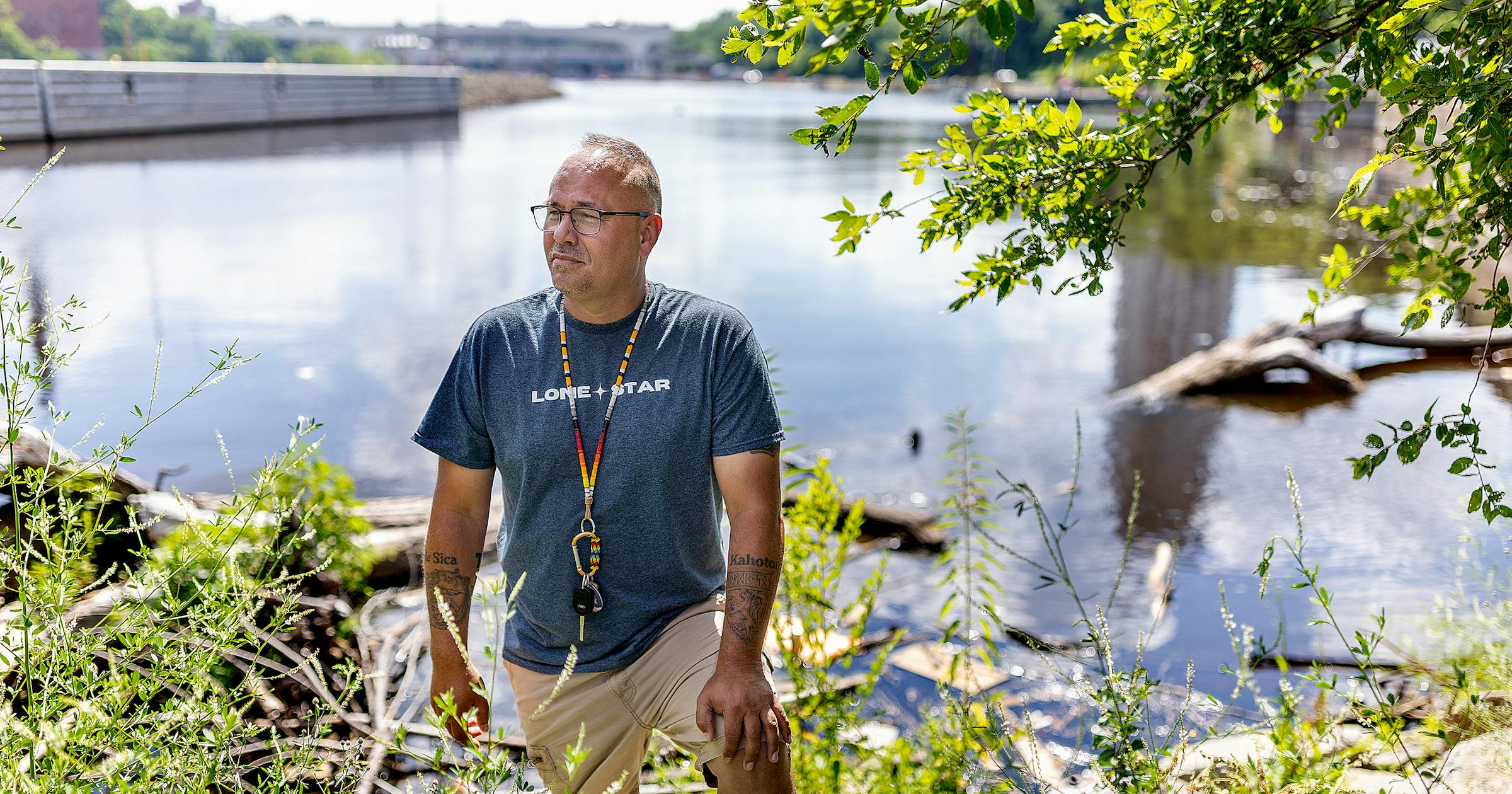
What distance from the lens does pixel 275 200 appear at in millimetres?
23156

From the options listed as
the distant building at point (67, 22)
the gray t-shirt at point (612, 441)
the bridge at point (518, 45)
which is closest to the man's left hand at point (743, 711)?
the gray t-shirt at point (612, 441)

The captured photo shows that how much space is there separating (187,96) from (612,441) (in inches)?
1269

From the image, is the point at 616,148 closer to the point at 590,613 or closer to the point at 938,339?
the point at 590,613

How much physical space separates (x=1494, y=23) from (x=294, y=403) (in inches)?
434

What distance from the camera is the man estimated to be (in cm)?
283

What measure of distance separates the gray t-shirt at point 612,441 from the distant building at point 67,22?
32385mm

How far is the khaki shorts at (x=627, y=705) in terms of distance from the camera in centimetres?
286

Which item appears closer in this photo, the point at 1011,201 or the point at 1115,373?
the point at 1011,201

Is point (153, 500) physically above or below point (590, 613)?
below

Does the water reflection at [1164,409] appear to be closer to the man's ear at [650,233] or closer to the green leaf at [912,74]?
the man's ear at [650,233]

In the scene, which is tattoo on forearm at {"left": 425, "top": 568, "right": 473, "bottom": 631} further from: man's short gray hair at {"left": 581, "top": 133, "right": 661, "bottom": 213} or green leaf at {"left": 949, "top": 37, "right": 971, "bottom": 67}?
green leaf at {"left": 949, "top": 37, "right": 971, "bottom": 67}

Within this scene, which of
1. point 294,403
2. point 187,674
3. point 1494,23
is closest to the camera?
point 187,674

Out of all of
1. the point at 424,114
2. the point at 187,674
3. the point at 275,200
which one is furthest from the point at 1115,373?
the point at 424,114

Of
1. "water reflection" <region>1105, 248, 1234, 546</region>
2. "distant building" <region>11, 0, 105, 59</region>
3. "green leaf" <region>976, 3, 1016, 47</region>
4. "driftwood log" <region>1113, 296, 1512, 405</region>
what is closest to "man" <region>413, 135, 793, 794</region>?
"green leaf" <region>976, 3, 1016, 47</region>
